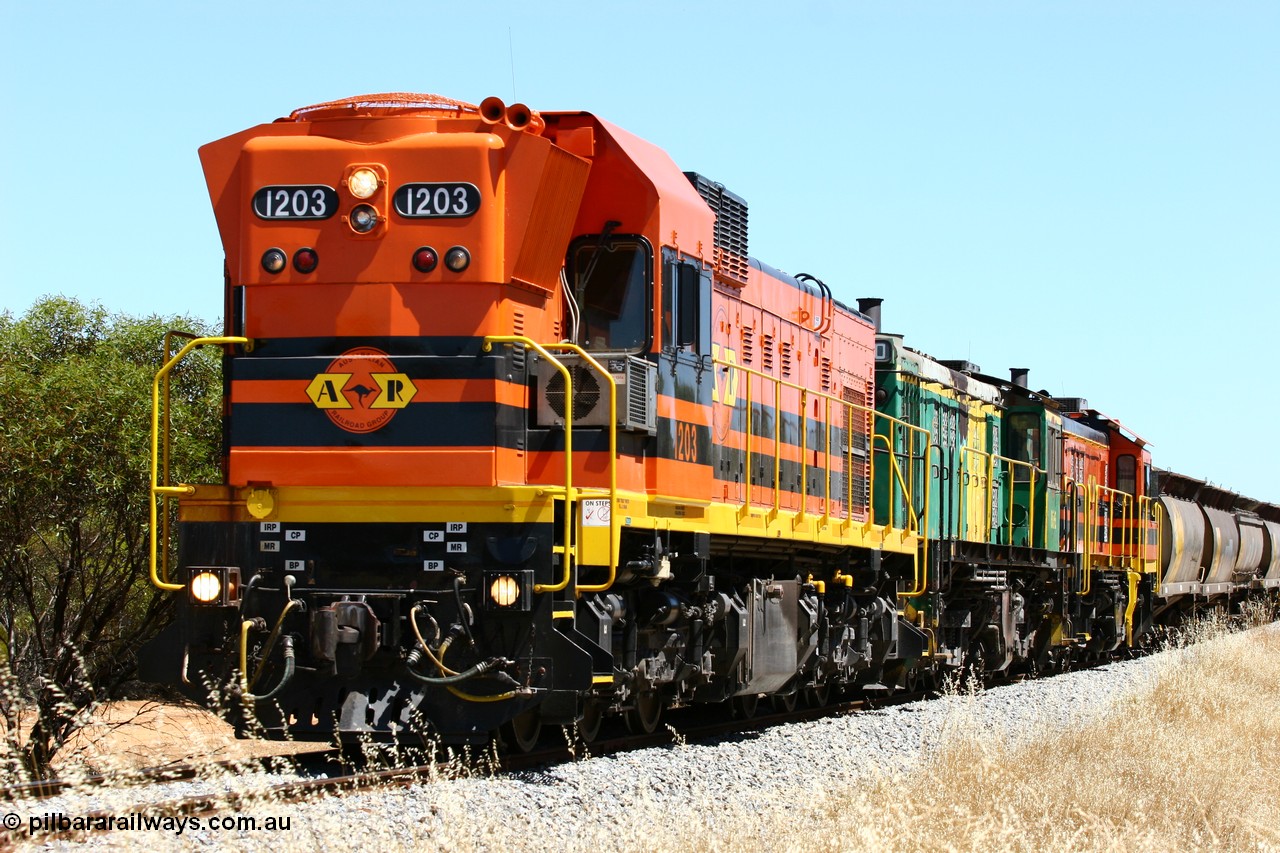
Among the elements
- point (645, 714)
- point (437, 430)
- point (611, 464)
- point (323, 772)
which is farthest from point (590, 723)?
point (437, 430)

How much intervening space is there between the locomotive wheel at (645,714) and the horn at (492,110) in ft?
13.8

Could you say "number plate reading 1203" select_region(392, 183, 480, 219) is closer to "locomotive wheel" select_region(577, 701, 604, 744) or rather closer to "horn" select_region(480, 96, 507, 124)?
"horn" select_region(480, 96, 507, 124)

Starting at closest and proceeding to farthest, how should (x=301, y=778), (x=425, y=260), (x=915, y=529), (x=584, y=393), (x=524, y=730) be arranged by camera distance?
(x=301, y=778) → (x=425, y=260) → (x=584, y=393) → (x=524, y=730) → (x=915, y=529)

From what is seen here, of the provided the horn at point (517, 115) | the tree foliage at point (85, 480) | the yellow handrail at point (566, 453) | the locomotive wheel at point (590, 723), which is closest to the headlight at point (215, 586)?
the yellow handrail at point (566, 453)

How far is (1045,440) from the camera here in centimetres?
2148

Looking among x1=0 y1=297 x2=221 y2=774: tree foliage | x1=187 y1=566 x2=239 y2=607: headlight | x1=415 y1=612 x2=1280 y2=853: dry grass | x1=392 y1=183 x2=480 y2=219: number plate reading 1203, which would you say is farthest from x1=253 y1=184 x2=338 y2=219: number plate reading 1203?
x1=0 y1=297 x2=221 y2=774: tree foliage

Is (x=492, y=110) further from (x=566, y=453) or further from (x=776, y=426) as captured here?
(x=776, y=426)

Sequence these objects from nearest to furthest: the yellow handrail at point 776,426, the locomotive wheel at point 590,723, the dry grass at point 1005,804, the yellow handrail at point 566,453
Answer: the dry grass at point 1005,804, the yellow handrail at point 566,453, the locomotive wheel at point 590,723, the yellow handrail at point 776,426

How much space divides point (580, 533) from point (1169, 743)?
19.1 ft

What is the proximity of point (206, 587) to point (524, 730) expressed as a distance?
2156 millimetres

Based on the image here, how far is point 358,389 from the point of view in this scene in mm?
9305

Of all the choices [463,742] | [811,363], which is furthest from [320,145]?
[811,363]

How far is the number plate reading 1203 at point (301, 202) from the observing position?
9500 mm

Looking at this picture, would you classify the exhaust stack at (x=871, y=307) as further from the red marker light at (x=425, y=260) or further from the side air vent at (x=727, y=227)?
the red marker light at (x=425, y=260)
